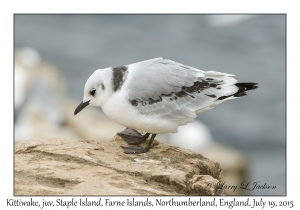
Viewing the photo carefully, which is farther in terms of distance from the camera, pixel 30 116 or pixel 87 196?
pixel 30 116

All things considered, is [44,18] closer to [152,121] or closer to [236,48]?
[236,48]

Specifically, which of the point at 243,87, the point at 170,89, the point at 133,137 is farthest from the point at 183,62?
the point at 170,89

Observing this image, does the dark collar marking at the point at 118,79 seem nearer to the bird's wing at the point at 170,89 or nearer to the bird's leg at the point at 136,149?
the bird's wing at the point at 170,89

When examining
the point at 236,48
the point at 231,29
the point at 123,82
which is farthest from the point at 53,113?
the point at 231,29

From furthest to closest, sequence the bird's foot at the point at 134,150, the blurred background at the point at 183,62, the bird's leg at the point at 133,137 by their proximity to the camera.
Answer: the blurred background at the point at 183,62
the bird's leg at the point at 133,137
the bird's foot at the point at 134,150

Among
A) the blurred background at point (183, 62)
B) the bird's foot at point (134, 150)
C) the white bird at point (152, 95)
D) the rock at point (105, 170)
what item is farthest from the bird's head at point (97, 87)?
the blurred background at point (183, 62)

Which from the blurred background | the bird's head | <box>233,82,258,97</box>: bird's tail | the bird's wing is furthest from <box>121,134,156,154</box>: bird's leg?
the blurred background

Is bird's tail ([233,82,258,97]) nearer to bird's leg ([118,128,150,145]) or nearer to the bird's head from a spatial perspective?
bird's leg ([118,128,150,145])

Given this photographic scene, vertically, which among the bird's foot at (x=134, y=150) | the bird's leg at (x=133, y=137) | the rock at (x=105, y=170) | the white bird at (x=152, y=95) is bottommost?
the rock at (x=105, y=170)
